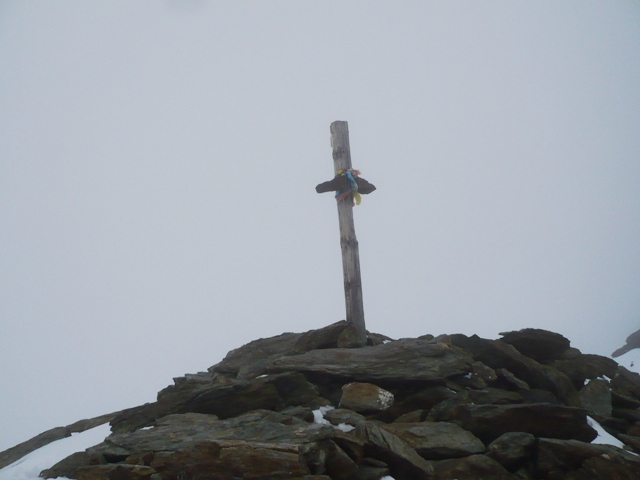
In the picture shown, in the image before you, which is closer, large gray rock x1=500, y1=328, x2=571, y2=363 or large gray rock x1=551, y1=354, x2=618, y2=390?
large gray rock x1=551, y1=354, x2=618, y2=390

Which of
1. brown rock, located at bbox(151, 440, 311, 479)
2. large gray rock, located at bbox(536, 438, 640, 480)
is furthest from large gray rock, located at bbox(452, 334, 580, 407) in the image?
brown rock, located at bbox(151, 440, 311, 479)

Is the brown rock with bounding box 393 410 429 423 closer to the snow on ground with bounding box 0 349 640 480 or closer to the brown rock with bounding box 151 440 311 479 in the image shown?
the snow on ground with bounding box 0 349 640 480

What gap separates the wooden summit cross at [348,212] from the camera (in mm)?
12969

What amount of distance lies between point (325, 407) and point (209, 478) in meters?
3.37

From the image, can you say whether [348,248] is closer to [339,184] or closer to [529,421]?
[339,184]

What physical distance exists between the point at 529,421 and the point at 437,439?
2179 mm

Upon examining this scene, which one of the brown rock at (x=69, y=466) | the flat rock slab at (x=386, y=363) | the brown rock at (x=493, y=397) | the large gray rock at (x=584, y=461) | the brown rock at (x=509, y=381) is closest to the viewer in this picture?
the large gray rock at (x=584, y=461)

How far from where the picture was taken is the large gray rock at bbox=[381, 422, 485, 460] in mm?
8273

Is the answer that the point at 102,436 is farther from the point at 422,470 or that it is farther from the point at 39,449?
the point at 422,470

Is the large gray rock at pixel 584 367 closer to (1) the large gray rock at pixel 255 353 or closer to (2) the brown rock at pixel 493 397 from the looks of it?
(2) the brown rock at pixel 493 397

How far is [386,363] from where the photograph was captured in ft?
35.4

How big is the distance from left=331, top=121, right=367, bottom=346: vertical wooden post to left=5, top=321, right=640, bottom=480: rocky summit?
2.01ft

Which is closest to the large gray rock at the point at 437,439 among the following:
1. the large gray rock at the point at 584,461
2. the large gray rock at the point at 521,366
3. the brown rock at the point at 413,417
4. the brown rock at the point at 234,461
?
the brown rock at the point at 413,417

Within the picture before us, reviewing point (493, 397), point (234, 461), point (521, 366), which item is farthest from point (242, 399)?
point (521, 366)
